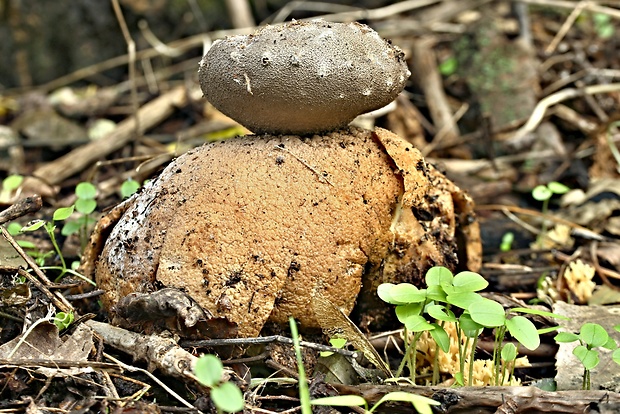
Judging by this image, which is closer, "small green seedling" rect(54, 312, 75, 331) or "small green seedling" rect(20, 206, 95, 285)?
"small green seedling" rect(54, 312, 75, 331)

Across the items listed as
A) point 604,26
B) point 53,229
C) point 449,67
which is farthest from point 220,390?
point 604,26

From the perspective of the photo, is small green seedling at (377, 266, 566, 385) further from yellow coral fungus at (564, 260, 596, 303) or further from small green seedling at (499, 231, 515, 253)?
small green seedling at (499, 231, 515, 253)

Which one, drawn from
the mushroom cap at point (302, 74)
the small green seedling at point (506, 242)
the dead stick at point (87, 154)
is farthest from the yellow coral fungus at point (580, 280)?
the dead stick at point (87, 154)

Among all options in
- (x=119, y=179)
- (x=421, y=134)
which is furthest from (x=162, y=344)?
(x=421, y=134)

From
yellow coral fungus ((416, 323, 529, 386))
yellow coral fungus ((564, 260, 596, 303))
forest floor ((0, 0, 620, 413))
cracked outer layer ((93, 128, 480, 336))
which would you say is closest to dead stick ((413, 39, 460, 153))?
forest floor ((0, 0, 620, 413))

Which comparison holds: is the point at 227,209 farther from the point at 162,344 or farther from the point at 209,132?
the point at 209,132
